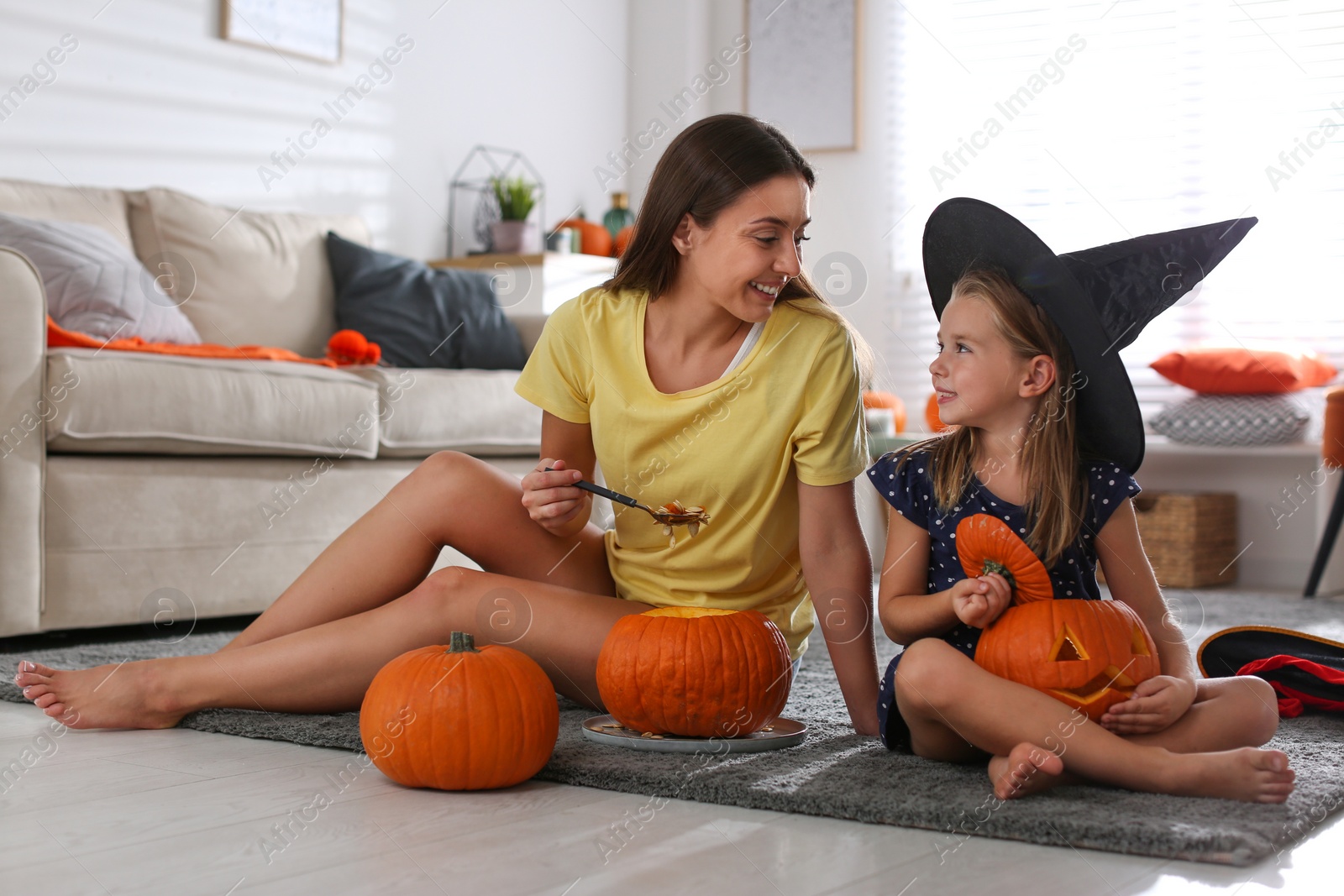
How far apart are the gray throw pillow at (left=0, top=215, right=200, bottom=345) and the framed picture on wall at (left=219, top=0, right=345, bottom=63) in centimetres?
99

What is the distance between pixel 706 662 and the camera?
132 cm

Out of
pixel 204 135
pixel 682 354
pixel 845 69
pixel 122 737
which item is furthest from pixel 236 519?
pixel 845 69

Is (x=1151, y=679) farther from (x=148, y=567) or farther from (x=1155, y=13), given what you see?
(x=1155, y=13)

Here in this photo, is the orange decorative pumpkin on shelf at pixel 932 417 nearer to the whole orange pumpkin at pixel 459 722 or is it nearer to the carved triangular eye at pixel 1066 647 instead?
the carved triangular eye at pixel 1066 647

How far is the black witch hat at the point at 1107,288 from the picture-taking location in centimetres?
135

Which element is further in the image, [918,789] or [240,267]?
[240,267]

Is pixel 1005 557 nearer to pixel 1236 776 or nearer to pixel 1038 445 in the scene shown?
pixel 1038 445

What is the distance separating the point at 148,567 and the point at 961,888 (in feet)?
5.69

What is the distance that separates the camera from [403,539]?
59.5 inches

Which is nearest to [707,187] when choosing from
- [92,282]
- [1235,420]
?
[92,282]

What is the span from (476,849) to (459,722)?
186 millimetres

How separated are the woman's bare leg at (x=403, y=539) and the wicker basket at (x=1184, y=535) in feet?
8.57

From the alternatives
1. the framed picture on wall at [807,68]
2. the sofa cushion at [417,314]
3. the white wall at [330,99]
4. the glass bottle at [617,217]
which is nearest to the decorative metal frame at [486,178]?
the white wall at [330,99]

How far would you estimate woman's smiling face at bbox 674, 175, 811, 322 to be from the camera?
58.6 inches
